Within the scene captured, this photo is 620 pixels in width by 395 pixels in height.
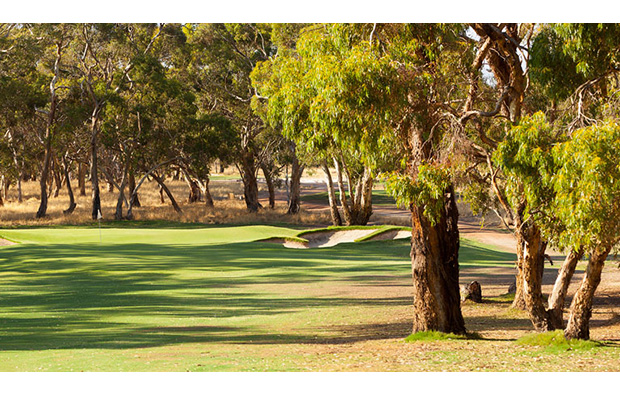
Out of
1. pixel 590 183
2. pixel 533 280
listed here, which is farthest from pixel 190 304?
pixel 590 183

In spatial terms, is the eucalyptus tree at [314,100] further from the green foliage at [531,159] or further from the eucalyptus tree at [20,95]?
the eucalyptus tree at [20,95]

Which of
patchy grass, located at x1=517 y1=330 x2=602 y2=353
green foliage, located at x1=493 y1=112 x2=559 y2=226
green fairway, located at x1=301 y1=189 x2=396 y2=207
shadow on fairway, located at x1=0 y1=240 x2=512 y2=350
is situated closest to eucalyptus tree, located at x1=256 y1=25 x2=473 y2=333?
green foliage, located at x1=493 y1=112 x2=559 y2=226

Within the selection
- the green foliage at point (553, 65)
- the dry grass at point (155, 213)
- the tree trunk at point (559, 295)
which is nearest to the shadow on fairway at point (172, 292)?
the tree trunk at point (559, 295)

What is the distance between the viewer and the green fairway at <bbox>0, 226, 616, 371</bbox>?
10681mm

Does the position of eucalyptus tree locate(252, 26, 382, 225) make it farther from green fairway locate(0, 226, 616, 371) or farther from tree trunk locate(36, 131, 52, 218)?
tree trunk locate(36, 131, 52, 218)

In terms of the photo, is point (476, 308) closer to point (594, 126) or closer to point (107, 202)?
point (594, 126)

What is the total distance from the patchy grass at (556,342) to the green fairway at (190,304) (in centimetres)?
237

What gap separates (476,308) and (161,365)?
9.00 meters

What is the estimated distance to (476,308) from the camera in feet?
54.5

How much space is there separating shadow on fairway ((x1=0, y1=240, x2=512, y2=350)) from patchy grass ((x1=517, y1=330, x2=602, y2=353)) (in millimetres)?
2421

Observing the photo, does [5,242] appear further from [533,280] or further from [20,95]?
[533,280]

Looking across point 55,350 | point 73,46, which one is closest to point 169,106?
point 73,46

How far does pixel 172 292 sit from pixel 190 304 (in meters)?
1.99

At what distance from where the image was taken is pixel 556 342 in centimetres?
1127
